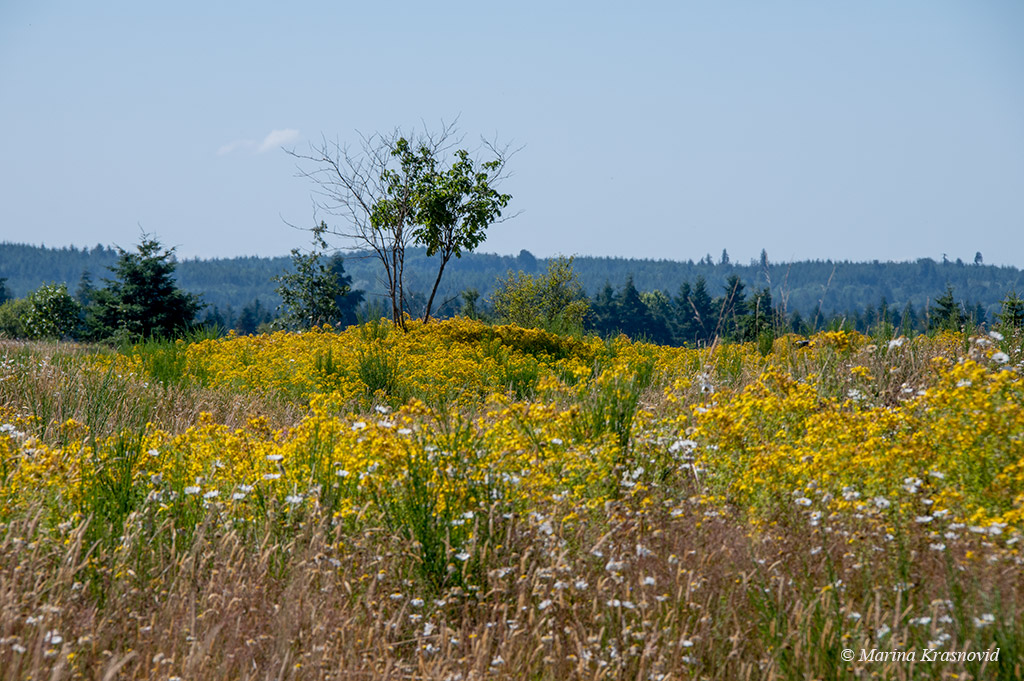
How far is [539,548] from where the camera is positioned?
3.30 metres

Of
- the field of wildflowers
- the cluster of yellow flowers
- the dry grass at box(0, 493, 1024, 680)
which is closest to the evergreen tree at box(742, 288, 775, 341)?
the cluster of yellow flowers

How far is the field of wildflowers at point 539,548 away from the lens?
2627mm

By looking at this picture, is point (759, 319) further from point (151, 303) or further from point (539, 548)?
point (151, 303)

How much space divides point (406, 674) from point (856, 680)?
1507mm

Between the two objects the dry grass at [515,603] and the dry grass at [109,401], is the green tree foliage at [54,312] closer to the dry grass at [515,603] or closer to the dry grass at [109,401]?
the dry grass at [109,401]

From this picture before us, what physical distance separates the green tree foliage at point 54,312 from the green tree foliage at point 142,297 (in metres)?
16.1

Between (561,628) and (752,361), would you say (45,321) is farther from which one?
(561,628)

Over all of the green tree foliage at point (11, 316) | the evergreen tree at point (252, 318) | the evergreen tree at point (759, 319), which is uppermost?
the evergreen tree at point (759, 319)

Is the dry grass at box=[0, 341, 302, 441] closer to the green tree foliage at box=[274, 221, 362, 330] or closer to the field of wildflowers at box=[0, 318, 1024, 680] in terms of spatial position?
the field of wildflowers at box=[0, 318, 1024, 680]

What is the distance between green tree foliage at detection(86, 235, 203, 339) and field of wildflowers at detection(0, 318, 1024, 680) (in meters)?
27.0

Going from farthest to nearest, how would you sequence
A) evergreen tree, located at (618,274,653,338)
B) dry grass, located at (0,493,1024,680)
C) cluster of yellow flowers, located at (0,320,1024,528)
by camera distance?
evergreen tree, located at (618,274,653,338) < cluster of yellow flowers, located at (0,320,1024,528) < dry grass, located at (0,493,1024,680)

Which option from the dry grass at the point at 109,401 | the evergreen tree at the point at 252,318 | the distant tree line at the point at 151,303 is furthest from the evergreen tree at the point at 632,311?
the dry grass at the point at 109,401

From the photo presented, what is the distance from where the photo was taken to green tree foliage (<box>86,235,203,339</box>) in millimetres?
29359

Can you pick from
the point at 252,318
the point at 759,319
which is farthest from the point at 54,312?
the point at 252,318
